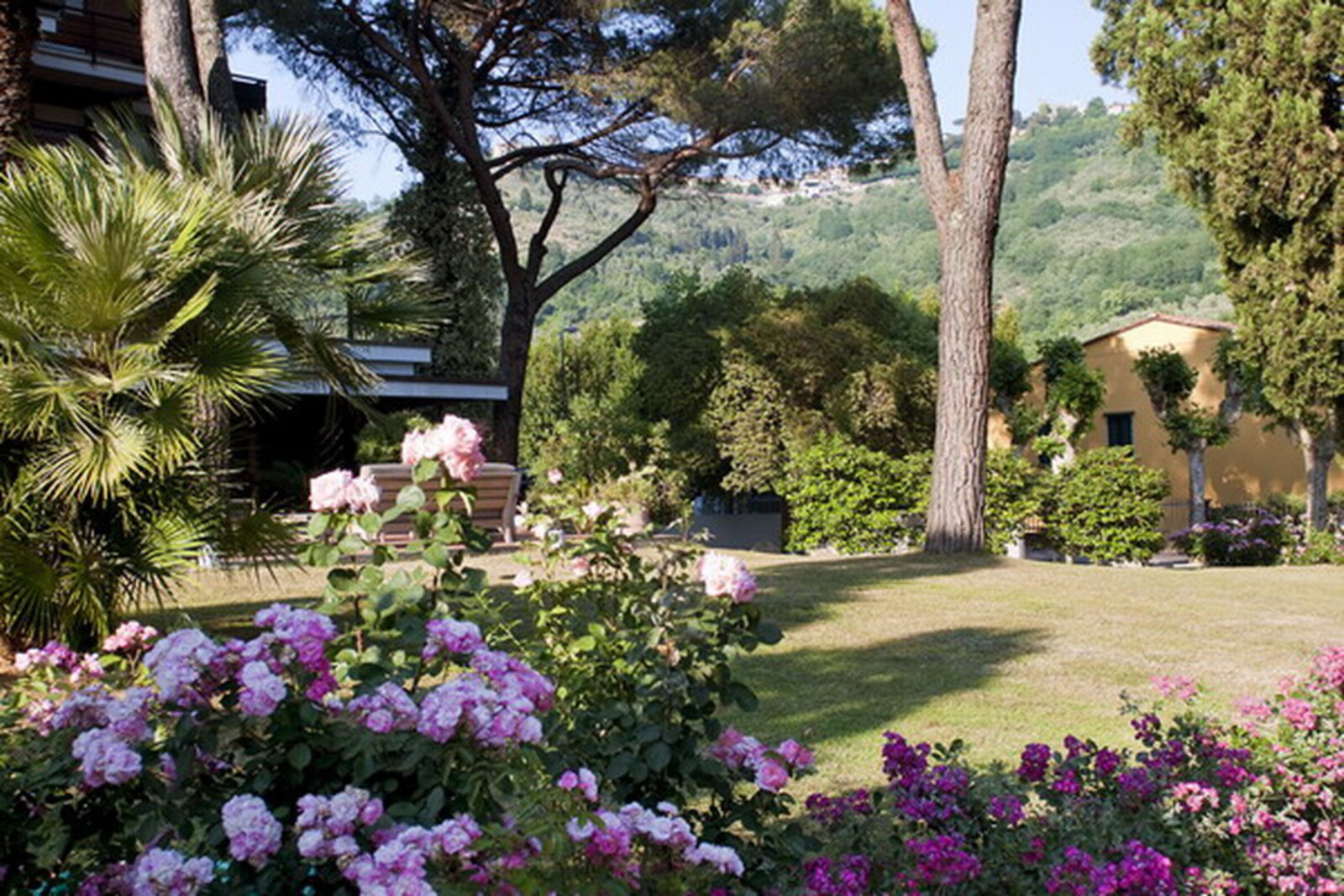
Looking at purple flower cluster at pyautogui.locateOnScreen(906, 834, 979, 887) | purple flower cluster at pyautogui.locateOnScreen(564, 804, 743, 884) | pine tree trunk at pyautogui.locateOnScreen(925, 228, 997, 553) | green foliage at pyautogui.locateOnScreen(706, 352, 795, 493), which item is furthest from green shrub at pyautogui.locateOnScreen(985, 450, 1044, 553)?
purple flower cluster at pyautogui.locateOnScreen(564, 804, 743, 884)

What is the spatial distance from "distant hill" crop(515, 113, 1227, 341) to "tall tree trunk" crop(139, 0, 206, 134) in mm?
37811

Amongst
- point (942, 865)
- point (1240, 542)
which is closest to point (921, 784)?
point (942, 865)

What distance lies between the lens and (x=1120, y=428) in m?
30.0

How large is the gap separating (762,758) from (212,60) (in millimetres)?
8375

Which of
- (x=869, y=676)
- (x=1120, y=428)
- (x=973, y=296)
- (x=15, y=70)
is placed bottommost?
(x=869, y=676)

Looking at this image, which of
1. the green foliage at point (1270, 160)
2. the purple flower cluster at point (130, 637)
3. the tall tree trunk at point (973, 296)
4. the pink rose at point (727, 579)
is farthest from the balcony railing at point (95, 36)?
the pink rose at point (727, 579)

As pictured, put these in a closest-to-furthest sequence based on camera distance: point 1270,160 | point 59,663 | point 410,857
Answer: point 410,857 < point 59,663 < point 1270,160

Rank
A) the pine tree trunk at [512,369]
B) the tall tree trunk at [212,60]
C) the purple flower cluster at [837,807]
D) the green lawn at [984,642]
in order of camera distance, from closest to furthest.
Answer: the purple flower cluster at [837,807], the green lawn at [984,642], the tall tree trunk at [212,60], the pine tree trunk at [512,369]

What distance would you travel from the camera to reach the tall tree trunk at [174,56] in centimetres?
879

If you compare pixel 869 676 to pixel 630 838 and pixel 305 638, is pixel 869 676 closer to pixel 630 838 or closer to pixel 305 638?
pixel 630 838

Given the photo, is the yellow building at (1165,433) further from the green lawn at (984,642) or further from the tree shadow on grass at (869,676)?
the tree shadow on grass at (869,676)

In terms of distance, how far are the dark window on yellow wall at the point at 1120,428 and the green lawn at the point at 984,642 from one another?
18350 mm

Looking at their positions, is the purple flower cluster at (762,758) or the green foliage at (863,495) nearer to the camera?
the purple flower cluster at (762,758)

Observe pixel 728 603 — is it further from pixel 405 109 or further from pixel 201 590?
pixel 405 109
